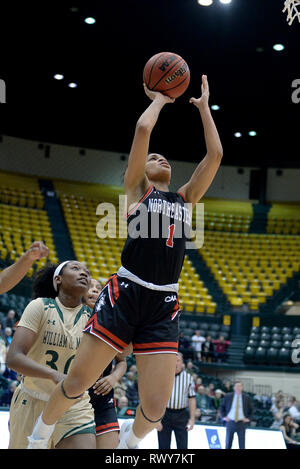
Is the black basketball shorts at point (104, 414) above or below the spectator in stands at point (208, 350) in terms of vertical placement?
above

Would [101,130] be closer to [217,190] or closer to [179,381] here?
[217,190]

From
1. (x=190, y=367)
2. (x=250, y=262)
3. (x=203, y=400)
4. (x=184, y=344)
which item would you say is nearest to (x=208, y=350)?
(x=184, y=344)

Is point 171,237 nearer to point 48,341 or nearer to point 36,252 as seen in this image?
point 36,252

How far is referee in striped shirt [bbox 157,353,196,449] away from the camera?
386 inches

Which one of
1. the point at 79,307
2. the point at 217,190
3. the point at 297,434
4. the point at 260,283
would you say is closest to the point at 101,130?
the point at 217,190

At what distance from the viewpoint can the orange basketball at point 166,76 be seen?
445cm

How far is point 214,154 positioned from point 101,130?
20999 mm

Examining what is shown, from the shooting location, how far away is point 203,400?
15.0 m

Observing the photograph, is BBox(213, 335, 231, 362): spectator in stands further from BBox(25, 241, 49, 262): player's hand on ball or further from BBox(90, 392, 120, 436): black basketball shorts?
BBox(25, 241, 49, 262): player's hand on ball

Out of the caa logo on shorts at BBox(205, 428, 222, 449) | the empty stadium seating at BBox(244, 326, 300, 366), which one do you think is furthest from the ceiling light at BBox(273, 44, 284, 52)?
the caa logo on shorts at BBox(205, 428, 222, 449)

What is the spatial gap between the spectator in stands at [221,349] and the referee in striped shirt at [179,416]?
876 centimetres

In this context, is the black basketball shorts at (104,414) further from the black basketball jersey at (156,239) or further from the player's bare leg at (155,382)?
the black basketball jersey at (156,239)

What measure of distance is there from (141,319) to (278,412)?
12094mm

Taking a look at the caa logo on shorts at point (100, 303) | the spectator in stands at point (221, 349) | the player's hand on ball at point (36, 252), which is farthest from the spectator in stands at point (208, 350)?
the player's hand on ball at point (36, 252)
